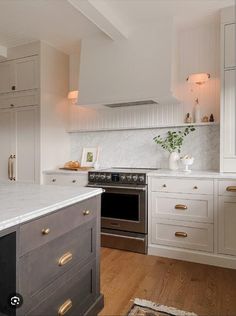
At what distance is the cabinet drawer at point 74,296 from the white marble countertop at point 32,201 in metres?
0.46

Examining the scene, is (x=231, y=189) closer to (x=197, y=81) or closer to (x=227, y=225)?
(x=227, y=225)

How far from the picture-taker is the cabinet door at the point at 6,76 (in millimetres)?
3885

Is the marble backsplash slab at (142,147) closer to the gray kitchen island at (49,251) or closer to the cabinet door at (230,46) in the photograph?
the cabinet door at (230,46)

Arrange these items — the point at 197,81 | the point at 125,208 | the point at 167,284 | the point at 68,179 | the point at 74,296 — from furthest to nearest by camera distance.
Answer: the point at 68,179
the point at 197,81
the point at 125,208
the point at 167,284
the point at 74,296

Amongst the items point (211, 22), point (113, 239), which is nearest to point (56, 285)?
point (113, 239)

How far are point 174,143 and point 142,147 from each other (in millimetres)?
508

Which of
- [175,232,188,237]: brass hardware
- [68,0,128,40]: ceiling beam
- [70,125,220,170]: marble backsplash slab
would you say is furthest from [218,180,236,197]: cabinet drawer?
[68,0,128,40]: ceiling beam

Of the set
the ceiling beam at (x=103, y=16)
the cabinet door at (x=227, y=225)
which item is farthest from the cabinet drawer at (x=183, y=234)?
the ceiling beam at (x=103, y=16)

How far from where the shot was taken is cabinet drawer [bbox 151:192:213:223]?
270 cm

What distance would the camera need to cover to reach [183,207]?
2.79 metres

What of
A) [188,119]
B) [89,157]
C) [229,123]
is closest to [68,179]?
[89,157]

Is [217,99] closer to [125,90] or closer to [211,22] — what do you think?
[211,22]

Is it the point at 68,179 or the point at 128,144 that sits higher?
the point at 128,144

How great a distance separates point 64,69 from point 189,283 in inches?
133
